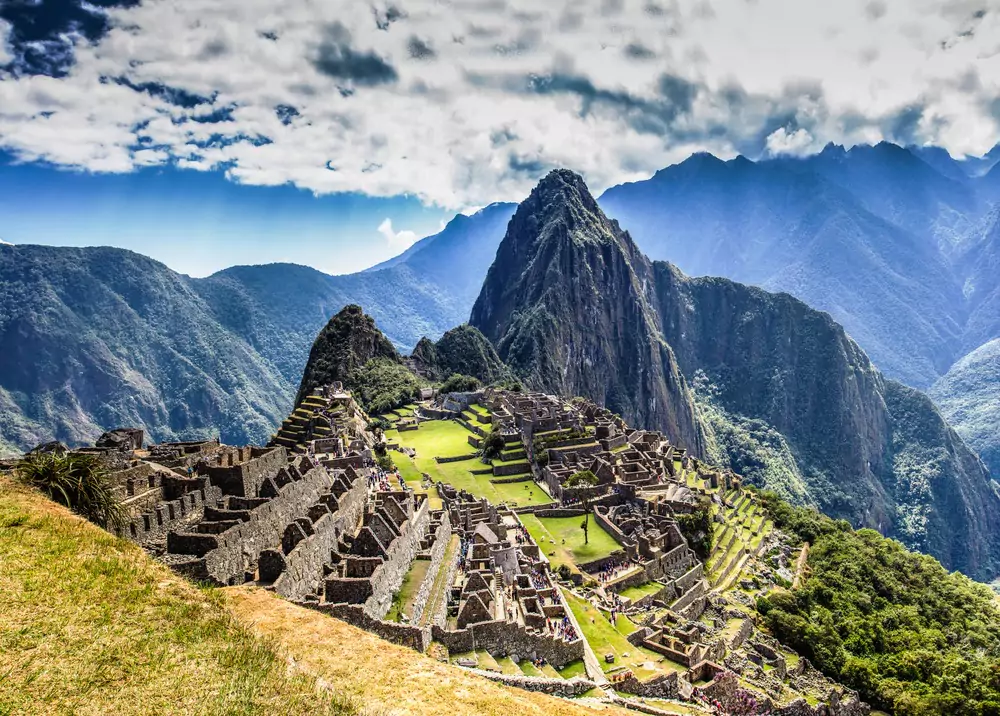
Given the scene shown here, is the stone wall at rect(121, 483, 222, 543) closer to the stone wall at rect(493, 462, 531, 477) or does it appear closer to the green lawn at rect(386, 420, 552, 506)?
the green lawn at rect(386, 420, 552, 506)

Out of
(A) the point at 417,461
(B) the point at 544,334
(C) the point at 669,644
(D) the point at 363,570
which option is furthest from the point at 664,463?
(B) the point at 544,334

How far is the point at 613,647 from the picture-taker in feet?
101

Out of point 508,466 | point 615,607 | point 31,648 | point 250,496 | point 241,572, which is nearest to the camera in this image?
point 31,648

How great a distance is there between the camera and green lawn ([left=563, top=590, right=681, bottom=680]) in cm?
2900

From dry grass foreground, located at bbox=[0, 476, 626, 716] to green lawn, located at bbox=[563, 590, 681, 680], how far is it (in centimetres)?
1433

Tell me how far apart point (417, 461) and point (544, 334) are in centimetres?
13453

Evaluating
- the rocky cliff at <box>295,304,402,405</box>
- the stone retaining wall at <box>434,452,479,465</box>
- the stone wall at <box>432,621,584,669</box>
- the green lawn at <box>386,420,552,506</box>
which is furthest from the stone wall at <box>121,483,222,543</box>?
the rocky cliff at <box>295,304,402,405</box>

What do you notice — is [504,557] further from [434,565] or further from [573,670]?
[573,670]

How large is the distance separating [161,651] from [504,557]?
24.1 meters

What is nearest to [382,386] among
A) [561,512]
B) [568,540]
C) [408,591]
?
[561,512]

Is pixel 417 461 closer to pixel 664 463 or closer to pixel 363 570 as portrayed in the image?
pixel 664 463

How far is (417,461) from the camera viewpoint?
6850cm

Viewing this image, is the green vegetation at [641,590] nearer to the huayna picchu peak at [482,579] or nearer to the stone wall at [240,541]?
the huayna picchu peak at [482,579]

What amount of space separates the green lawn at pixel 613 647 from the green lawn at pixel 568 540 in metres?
8.57
